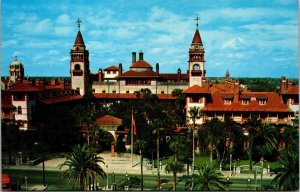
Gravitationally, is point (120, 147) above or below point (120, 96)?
below

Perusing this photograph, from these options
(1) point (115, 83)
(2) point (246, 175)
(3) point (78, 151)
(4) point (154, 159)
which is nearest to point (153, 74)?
(1) point (115, 83)

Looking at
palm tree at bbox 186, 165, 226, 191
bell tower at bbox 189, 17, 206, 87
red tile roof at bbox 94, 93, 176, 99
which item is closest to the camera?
palm tree at bbox 186, 165, 226, 191

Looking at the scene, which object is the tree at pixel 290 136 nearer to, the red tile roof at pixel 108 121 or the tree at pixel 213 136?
the tree at pixel 213 136

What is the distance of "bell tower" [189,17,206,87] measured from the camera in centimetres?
6806

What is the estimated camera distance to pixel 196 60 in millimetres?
68375

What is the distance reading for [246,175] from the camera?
120ft

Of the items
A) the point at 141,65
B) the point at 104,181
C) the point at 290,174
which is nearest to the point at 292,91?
the point at 104,181

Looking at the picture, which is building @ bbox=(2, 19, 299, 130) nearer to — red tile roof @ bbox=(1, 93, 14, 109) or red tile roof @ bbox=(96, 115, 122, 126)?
red tile roof @ bbox=(1, 93, 14, 109)

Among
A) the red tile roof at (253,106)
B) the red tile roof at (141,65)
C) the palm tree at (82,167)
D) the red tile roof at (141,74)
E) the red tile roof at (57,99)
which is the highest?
the red tile roof at (141,65)

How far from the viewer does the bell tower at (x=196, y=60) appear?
223 ft

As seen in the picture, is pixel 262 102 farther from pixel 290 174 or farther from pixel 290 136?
pixel 290 174

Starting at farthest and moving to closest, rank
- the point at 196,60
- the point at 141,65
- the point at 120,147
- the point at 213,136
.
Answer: the point at 141,65, the point at 196,60, the point at 120,147, the point at 213,136

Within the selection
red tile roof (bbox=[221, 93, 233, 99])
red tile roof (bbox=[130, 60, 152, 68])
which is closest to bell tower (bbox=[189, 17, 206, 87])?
red tile roof (bbox=[130, 60, 152, 68])

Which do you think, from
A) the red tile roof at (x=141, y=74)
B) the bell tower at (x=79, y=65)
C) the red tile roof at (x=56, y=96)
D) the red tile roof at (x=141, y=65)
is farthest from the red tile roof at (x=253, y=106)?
the bell tower at (x=79, y=65)
